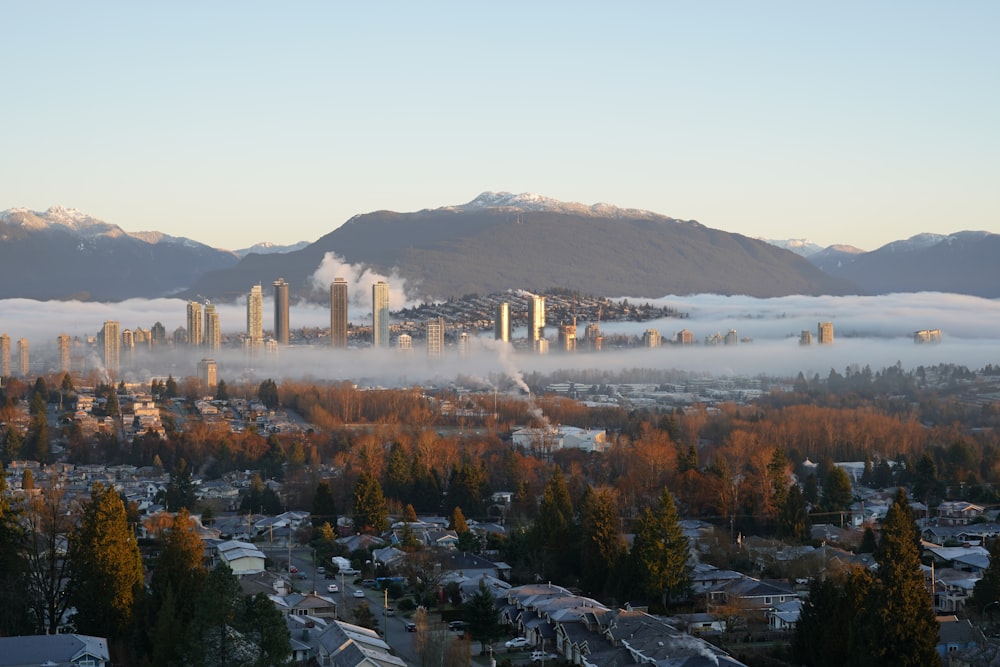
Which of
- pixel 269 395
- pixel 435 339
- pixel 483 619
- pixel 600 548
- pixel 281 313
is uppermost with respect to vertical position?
pixel 281 313

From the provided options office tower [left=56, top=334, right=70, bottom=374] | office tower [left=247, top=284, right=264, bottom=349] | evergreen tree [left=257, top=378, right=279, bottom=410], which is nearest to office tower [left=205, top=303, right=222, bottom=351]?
office tower [left=247, top=284, right=264, bottom=349]

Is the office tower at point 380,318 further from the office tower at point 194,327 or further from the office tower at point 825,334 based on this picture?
the office tower at point 825,334

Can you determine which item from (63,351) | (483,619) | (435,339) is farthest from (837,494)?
(435,339)

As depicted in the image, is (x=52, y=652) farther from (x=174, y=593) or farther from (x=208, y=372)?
(x=208, y=372)

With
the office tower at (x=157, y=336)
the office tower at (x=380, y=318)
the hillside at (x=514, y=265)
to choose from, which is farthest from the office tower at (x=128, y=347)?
the hillside at (x=514, y=265)

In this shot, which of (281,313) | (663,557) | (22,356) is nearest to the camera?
(663,557)
